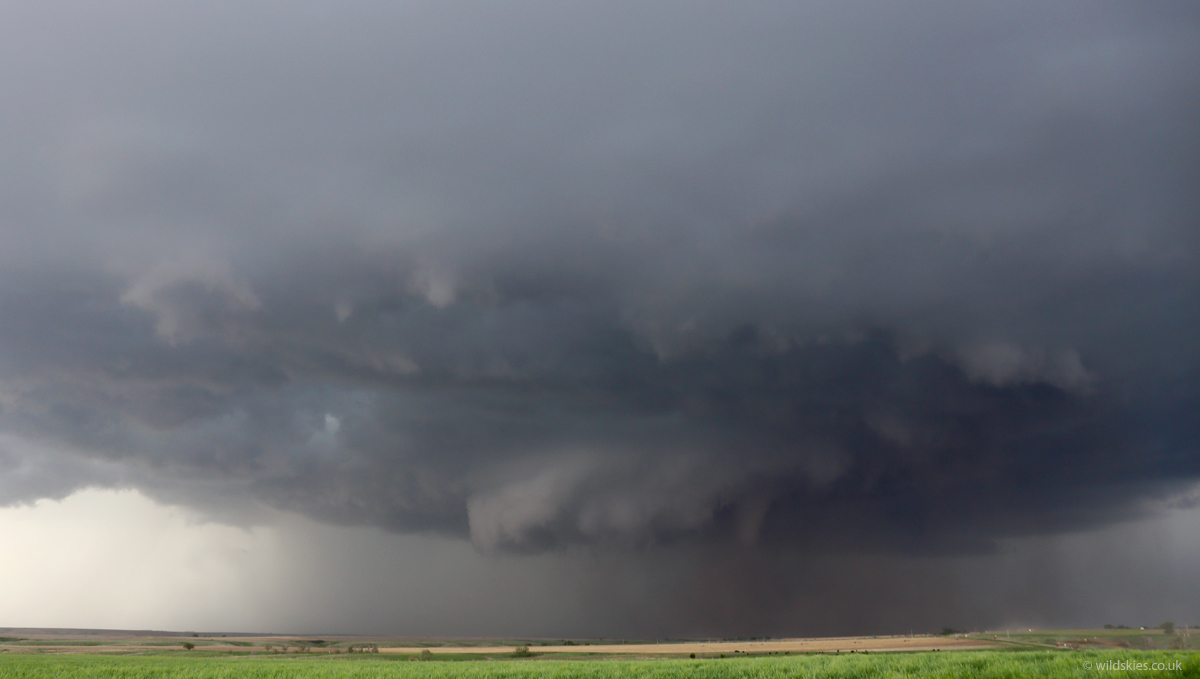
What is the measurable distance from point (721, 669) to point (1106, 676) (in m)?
40.0

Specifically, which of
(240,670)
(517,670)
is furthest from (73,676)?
(517,670)

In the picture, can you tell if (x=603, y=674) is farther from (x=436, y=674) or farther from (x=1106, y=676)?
(x=1106, y=676)

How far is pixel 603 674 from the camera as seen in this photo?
70.4 meters

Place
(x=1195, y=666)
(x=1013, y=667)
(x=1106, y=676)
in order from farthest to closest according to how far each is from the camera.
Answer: (x=1013, y=667) < (x=1106, y=676) < (x=1195, y=666)

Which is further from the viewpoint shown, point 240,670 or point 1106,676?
point 240,670

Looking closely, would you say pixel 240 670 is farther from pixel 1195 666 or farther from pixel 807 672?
pixel 1195 666

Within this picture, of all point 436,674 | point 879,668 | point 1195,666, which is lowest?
point 436,674

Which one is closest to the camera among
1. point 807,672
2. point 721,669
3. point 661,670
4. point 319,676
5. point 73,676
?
point 807,672

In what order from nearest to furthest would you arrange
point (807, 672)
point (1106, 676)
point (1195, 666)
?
1. point (1195, 666)
2. point (1106, 676)
3. point (807, 672)

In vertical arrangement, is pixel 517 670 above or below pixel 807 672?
below

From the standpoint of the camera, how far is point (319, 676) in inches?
3356

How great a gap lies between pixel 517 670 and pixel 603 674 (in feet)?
51.6

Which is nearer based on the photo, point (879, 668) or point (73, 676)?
point (879, 668)

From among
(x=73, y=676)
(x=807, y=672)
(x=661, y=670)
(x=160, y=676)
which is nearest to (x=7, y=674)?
(x=73, y=676)
